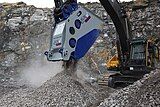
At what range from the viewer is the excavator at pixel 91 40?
30.4 ft

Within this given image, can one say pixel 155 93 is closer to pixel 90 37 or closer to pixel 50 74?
pixel 90 37

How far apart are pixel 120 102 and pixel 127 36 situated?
10.4 ft

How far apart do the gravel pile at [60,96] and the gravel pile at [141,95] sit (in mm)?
1508

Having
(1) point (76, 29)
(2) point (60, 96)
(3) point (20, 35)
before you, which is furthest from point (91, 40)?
(3) point (20, 35)

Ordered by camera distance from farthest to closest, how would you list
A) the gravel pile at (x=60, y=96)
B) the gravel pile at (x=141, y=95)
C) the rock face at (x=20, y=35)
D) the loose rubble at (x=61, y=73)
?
the rock face at (x=20, y=35) → the gravel pile at (x=60, y=96) → the loose rubble at (x=61, y=73) → the gravel pile at (x=141, y=95)

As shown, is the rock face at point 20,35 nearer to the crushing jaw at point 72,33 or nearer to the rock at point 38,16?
the rock at point 38,16

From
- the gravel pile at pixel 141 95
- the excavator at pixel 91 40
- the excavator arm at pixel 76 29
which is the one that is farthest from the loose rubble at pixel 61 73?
the excavator arm at pixel 76 29

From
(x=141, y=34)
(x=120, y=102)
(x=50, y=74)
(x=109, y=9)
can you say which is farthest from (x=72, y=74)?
(x=141, y=34)

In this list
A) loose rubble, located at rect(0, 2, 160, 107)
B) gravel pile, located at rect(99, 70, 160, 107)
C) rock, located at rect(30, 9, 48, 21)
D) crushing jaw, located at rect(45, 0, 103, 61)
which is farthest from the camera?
rock, located at rect(30, 9, 48, 21)

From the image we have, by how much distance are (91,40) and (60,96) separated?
1.72 m

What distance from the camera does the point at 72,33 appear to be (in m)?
9.33

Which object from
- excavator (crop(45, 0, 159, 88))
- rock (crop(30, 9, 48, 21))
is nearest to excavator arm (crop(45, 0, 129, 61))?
excavator (crop(45, 0, 159, 88))

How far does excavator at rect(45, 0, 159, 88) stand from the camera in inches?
365

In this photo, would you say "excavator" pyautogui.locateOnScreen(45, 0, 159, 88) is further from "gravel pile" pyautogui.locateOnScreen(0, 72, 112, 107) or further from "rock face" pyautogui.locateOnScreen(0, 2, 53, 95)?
"rock face" pyautogui.locateOnScreen(0, 2, 53, 95)
